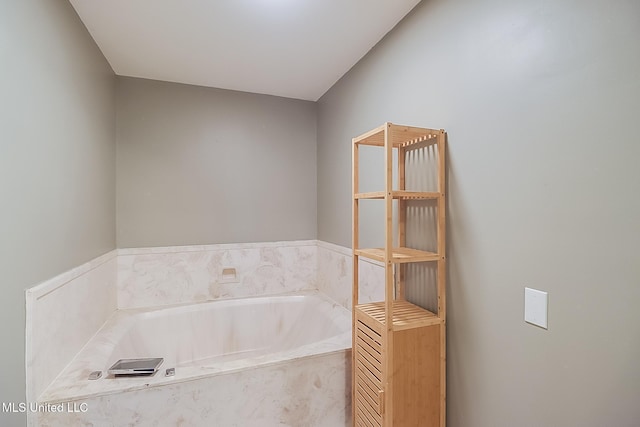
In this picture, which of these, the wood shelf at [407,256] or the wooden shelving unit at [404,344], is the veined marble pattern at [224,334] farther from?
the wood shelf at [407,256]

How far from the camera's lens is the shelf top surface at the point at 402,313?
136 cm

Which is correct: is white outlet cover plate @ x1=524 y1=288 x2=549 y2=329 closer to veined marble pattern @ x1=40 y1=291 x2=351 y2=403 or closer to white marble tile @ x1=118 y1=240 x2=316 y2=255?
veined marble pattern @ x1=40 y1=291 x2=351 y2=403

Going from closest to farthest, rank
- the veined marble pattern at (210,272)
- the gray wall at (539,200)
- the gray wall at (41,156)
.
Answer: the gray wall at (539,200) < the gray wall at (41,156) < the veined marble pattern at (210,272)

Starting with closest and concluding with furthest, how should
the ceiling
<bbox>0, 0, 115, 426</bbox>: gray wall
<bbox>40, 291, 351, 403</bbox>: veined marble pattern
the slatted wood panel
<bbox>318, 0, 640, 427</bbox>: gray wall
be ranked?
<bbox>318, 0, 640, 427</bbox>: gray wall
<bbox>0, 0, 115, 426</bbox>: gray wall
the slatted wood panel
the ceiling
<bbox>40, 291, 351, 403</bbox>: veined marble pattern

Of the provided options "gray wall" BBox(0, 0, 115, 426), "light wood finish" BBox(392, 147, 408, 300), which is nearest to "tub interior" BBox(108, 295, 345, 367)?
"light wood finish" BBox(392, 147, 408, 300)

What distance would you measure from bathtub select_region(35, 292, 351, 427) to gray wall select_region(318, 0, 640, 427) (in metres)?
0.70

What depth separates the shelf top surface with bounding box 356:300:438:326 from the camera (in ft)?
4.47

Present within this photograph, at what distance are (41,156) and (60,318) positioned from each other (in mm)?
776

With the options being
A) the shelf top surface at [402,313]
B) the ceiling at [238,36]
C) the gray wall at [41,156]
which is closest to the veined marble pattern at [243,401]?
the gray wall at [41,156]

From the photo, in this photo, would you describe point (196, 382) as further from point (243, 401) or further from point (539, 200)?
point (539, 200)

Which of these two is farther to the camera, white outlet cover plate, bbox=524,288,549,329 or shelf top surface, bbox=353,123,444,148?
shelf top surface, bbox=353,123,444,148

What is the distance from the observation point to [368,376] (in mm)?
1434

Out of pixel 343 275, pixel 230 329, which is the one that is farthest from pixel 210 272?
pixel 343 275

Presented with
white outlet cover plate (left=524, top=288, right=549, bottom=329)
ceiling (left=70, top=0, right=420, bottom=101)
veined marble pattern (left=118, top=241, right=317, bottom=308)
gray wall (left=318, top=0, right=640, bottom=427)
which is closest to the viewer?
gray wall (left=318, top=0, right=640, bottom=427)
